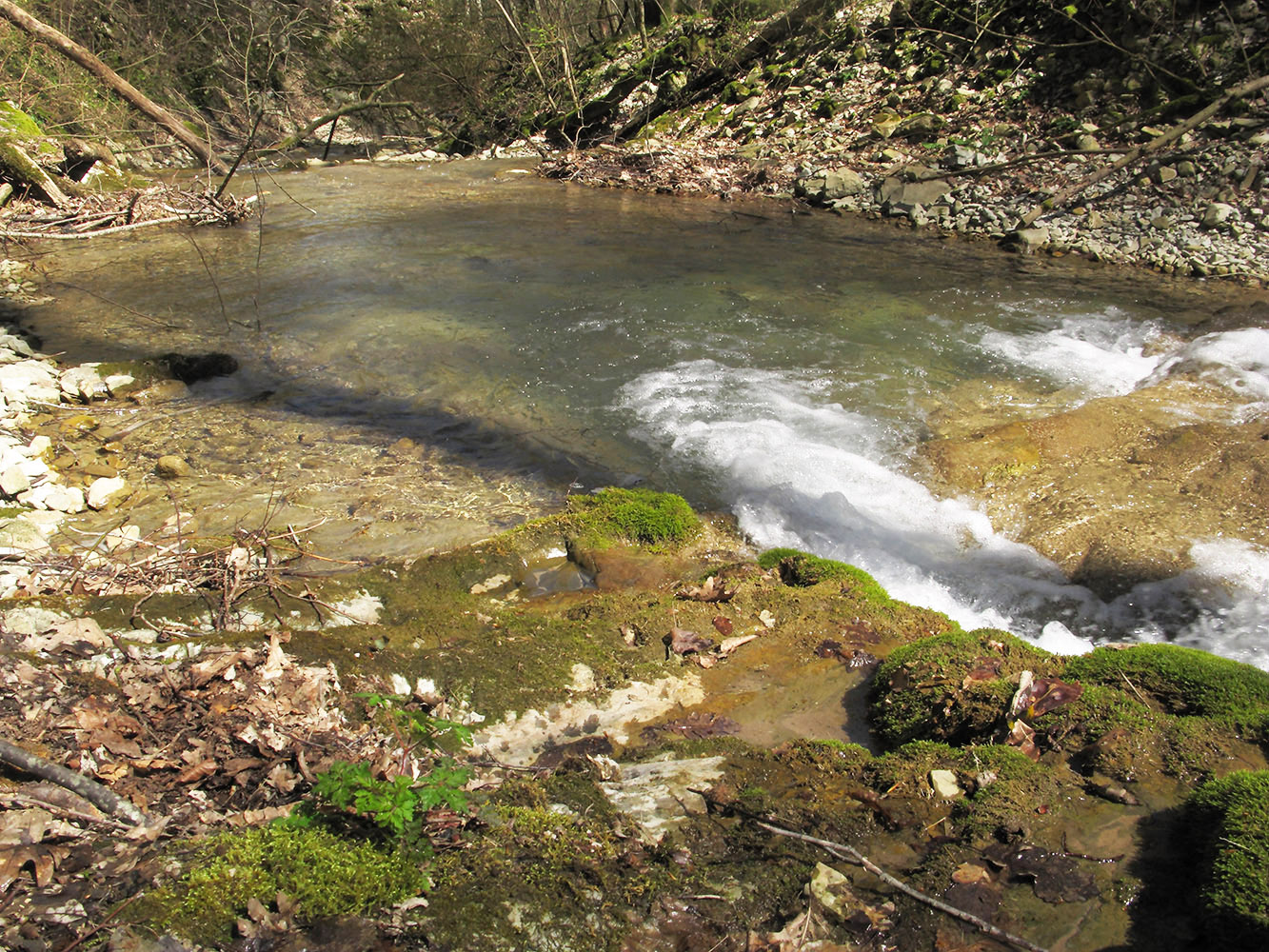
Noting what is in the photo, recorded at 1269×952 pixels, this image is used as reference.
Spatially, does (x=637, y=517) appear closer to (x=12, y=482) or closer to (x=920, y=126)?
(x=12, y=482)

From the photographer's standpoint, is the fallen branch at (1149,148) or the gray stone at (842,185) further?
the gray stone at (842,185)

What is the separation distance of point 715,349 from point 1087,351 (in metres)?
4.05

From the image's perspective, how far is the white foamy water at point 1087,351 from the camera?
26.0 feet

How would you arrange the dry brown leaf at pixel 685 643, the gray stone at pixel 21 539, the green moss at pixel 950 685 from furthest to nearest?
1. the gray stone at pixel 21 539
2. the dry brown leaf at pixel 685 643
3. the green moss at pixel 950 685

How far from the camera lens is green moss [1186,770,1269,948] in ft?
6.75

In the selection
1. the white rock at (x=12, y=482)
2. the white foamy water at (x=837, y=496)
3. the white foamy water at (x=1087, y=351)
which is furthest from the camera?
the white foamy water at (x=1087, y=351)

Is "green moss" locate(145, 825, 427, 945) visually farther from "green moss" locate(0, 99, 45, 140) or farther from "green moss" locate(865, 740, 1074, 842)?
"green moss" locate(0, 99, 45, 140)

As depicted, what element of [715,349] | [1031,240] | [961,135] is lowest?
[715,349]

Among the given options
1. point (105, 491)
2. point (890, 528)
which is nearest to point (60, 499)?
point (105, 491)

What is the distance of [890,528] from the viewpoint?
5.77 meters

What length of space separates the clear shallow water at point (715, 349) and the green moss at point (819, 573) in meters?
0.50

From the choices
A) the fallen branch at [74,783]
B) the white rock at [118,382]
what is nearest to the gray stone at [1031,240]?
the white rock at [118,382]

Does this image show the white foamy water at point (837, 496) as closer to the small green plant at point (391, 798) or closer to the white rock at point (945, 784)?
the white rock at point (945, 784)

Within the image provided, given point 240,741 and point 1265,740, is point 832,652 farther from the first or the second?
point 240,741
